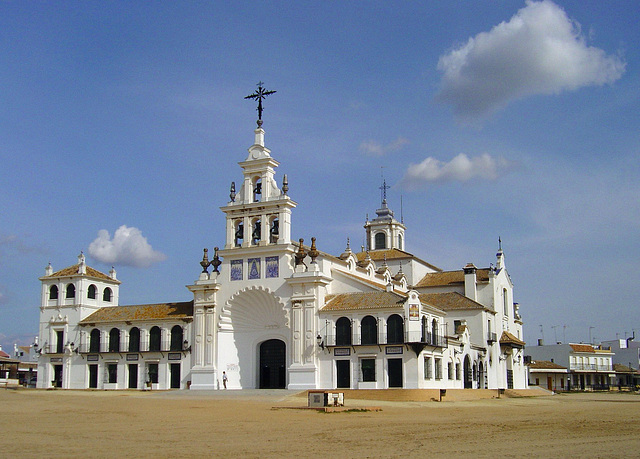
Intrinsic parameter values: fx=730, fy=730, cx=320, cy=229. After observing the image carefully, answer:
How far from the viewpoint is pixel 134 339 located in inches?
1961

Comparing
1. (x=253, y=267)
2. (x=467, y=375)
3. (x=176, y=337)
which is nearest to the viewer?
(x=253, y=267)

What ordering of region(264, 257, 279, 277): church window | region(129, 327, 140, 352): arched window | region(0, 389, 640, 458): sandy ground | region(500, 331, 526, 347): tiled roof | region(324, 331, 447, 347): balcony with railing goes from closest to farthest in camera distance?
1. region(0, 389, 640, 458): sandy ground
2. region(324, 331, 447, 347): balcony with railing
3. region(264, 257, 279, 277): church window
4. region(129, 327, 140, 352): arched window
5. region(500, 331, 526, 347): tiled roof

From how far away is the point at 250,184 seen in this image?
47469 millimetres

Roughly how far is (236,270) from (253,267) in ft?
4.28

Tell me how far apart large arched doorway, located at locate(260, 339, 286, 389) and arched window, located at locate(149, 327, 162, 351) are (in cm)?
734

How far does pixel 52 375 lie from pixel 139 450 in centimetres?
3919

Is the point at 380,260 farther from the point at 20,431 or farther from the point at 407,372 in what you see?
the point at 20,431

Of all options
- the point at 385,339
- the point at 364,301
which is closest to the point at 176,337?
the point at 364,301

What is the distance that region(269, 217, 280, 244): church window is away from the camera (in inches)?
1813

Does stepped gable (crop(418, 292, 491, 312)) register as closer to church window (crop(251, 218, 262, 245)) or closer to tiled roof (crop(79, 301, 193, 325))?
church window (crop(251, 218, 262, 245))

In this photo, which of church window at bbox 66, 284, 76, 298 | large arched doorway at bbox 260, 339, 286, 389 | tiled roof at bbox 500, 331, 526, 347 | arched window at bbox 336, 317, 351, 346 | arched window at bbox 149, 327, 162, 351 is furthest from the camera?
tiled roof at bbox 500, 331, 526, 347

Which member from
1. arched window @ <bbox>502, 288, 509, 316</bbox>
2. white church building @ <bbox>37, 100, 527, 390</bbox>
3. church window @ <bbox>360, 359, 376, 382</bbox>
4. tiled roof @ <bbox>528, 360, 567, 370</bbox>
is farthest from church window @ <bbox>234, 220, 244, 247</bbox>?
tiled roof @ <bbox>528, 360, 567, 370</bbox>

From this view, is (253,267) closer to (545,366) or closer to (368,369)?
(368,369)

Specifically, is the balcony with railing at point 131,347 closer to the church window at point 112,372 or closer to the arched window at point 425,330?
the church window at point 112,372
